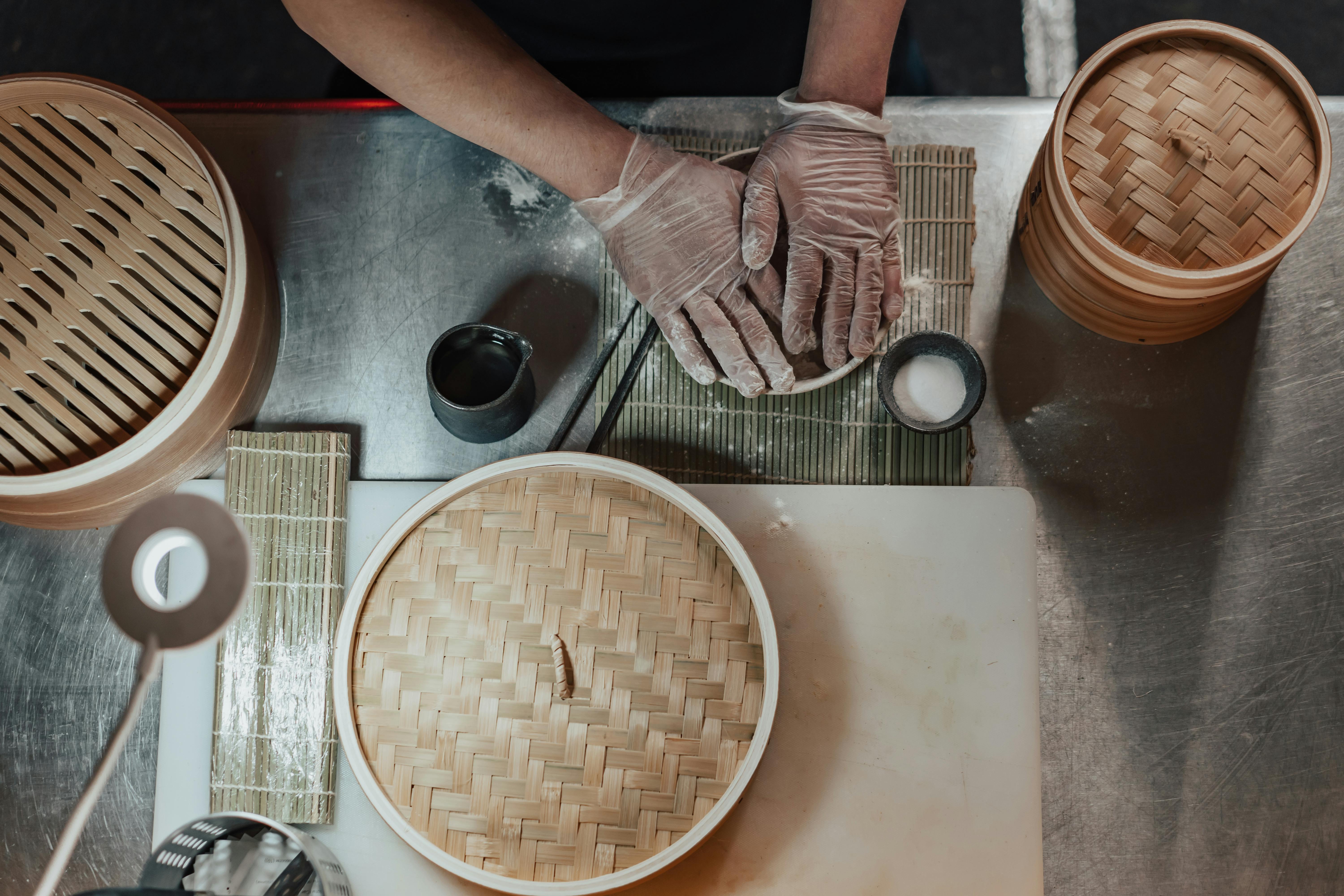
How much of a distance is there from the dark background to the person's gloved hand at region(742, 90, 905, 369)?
1414mm

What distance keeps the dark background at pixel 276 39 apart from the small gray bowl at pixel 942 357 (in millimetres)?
1631

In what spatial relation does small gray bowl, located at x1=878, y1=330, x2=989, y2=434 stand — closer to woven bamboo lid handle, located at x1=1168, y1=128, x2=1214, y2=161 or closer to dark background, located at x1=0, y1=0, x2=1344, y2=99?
woven bamboo lid handle, located at x1=1168, y1=128, x2=1214, y2=161

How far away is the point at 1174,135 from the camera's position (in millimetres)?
1132

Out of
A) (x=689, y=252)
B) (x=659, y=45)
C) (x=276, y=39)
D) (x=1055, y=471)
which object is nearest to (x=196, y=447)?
(x=689, y=252)

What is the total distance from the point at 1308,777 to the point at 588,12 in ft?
5.83

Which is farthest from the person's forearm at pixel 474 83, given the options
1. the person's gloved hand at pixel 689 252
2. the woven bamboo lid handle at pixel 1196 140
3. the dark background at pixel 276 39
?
the dark background at pixel 276 39

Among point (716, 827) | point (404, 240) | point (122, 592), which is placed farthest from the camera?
point (404, 240)

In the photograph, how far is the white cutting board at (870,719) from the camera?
115 cm

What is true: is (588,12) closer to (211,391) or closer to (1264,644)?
(211,391)

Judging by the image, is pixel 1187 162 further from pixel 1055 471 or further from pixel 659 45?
pixel 659 45

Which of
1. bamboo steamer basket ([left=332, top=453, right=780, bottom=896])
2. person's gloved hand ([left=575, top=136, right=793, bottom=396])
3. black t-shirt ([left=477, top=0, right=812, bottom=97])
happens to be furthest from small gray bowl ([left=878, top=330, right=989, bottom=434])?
black t-shirt ([left=477, top=0, right=812, bottom=97])

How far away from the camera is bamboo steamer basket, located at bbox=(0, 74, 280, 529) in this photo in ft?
3.74

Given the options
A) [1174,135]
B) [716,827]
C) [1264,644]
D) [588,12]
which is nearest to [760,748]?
[716,827]

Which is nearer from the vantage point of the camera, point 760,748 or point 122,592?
point 122,592
